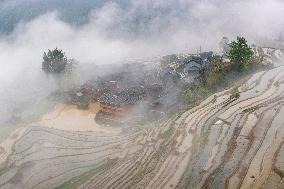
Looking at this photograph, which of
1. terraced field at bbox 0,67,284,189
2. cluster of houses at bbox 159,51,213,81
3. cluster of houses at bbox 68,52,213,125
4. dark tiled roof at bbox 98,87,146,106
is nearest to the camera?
terraced field at bbox 0,67,284,189

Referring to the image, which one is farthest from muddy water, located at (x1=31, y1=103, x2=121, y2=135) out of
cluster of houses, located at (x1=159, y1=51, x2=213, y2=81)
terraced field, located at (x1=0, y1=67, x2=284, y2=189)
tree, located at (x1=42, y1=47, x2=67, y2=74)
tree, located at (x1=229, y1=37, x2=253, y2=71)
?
tree, located at (x1=229, y1=37, x2=253, y2=71)

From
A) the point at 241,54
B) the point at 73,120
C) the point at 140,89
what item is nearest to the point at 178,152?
the point at 140,89

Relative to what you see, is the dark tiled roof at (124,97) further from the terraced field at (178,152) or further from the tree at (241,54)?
the tree at (241,54)

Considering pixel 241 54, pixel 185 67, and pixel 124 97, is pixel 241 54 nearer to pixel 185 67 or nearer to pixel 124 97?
pixel 185 67

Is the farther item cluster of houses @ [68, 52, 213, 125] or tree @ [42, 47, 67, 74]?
tree @ [42, 47, 67, 74]

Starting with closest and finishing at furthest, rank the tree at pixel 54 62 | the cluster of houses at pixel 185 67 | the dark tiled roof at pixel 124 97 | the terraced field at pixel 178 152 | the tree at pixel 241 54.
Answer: the terraced field at pixel 178 152
the dark tiled roof at pixel 124 97
the tree at pixel 241 54
the cluster of houses at pixel 185 67
the tree at pixel 54 62

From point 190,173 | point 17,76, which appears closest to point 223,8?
point 17,76

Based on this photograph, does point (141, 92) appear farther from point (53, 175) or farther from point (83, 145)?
point (53, 175)

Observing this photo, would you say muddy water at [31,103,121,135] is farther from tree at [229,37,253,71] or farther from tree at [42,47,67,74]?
tree at [229,37,253,71]

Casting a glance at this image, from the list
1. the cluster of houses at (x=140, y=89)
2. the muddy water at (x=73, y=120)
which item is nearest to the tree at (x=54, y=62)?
the cluster of houses at (x=140, y=89)
